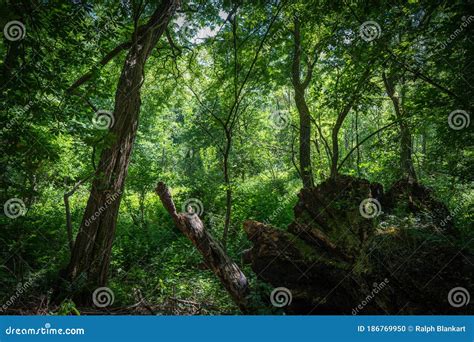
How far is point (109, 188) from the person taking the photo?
4602mm

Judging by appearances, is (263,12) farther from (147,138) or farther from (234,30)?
(147,138)

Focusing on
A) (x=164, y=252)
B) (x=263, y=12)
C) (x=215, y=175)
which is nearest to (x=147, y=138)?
(x=215, y=175)

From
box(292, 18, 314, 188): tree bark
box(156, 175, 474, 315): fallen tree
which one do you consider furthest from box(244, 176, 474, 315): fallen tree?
box(292, 18, 314, 188): tree bark

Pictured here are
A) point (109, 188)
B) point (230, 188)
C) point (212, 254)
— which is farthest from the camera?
point (230, 188)

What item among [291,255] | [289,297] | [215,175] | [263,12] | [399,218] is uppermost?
[263,12]

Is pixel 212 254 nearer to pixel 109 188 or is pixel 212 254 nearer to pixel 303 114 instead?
pixel 109 188

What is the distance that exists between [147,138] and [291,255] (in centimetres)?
1093

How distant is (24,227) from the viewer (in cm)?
552

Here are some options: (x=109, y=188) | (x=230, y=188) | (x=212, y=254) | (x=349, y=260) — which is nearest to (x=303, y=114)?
(x=230, y=188)

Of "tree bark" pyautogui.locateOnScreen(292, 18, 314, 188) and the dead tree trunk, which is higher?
"tree bark" pyautogui.locateOnScreen(292, 18, 314, 188)

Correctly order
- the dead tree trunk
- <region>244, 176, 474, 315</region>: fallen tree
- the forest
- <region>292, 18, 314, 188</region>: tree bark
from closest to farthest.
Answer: the forest, <region>244, 176, 474, 315</region>: fallen tree, the dead tree trunk, <region>292, 18, 314, 188</region>: tree bark

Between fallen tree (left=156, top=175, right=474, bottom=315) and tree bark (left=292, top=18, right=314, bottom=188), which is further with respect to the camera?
tree bark (left=292, top=18, right=314, bottom=188)

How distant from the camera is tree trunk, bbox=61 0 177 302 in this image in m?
4.46

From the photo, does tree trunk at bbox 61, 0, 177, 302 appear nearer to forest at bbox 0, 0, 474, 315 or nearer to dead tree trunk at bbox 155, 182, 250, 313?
forest at bbox 0, 0, 474, 315
